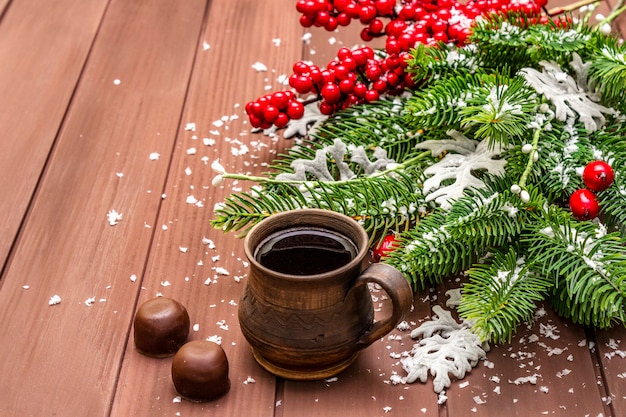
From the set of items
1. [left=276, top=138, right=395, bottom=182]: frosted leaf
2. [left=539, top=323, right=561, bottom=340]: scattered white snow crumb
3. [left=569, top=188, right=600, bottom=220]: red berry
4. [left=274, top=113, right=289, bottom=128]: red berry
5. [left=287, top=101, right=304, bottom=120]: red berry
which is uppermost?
[left=569, top=188, right=600, bottom=220]: red berry

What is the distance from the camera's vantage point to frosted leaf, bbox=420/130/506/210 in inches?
40.0

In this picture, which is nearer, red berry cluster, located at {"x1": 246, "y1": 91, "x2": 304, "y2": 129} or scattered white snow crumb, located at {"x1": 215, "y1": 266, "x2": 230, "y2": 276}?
scattered white snow crumb, located at {"x1": 215, "y1": 266, "x2": 230, "y2": 276}

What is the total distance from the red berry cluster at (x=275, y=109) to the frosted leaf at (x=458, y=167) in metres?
0.22

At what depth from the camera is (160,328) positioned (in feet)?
3.02

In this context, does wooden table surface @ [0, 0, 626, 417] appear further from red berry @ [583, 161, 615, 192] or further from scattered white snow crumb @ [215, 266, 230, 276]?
red berry @ [583, 161, 615, 192]

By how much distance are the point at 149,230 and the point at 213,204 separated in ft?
0.31

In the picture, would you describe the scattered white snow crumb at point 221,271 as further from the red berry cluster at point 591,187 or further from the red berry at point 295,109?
the red berry cluster at point 591,187

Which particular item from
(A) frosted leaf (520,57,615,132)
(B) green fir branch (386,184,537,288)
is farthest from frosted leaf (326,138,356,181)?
(A) frosted leaf (520,57,615,132)

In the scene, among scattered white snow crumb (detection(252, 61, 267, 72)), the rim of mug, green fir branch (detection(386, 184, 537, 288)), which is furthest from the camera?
scattered white snow crumb (detection(252, 61, 267, 72))

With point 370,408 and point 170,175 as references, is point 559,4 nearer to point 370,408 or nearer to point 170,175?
point 170,175

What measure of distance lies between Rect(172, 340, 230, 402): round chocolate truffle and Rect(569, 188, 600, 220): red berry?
42cm

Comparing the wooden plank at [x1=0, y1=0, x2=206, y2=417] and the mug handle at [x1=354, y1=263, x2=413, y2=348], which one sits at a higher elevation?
the mug handle at [x1=354, y1=263, x2=413, y2=348]

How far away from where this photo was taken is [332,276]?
832 mm

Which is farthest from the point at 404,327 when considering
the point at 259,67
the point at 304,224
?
the point at 259,67
